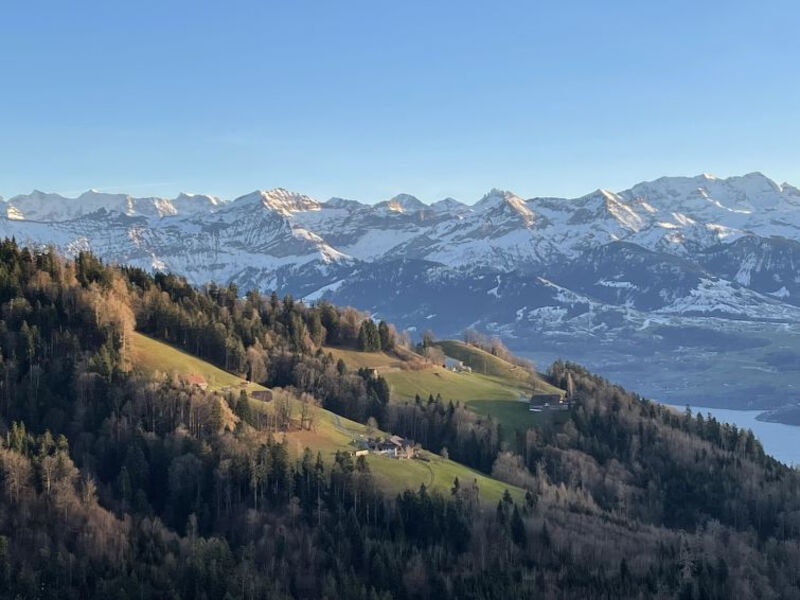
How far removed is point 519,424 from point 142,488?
76.0m

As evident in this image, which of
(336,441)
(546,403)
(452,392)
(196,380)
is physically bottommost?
(336,441)

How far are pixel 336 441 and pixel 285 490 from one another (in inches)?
777

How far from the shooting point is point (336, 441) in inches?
5773

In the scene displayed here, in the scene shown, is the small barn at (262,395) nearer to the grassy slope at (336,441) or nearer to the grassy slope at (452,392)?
the grassy slope at (336,441)

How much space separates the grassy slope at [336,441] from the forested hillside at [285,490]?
2.95 meters

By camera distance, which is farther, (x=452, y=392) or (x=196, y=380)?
(x=452, y=392)

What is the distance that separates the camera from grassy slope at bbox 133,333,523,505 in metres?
136

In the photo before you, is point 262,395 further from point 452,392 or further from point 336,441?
point 452,392

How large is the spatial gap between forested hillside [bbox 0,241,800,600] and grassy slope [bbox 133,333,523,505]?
2.95 metres

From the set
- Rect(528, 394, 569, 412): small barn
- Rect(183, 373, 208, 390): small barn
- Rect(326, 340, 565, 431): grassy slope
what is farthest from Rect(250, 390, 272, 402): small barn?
Rect(528, 394, 569, 412): small barn

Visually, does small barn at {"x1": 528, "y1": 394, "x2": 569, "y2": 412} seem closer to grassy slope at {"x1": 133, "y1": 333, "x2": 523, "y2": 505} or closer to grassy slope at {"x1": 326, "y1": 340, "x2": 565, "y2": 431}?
grassy slope at {"x1": 326, "y1": 340, "x2": 565, "y2": 431}

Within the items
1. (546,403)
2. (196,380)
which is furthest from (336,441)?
(546,403)

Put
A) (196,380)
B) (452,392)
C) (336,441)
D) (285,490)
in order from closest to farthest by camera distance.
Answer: (285,490)
(336,441)
(196,380)
(452,392)

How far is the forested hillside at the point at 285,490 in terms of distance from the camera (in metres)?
111
